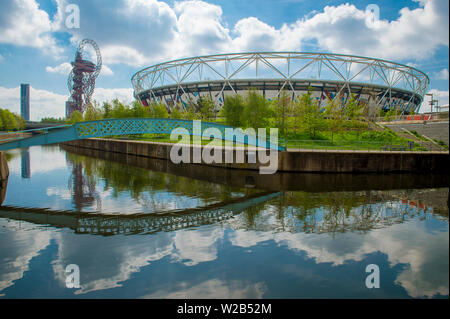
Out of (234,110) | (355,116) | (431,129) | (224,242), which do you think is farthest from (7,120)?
(431,129)

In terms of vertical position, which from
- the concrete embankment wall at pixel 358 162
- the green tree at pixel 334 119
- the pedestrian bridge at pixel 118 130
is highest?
the green tree at pixel 334 119

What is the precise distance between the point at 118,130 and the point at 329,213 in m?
15.7

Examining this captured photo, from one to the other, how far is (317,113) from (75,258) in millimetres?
31643

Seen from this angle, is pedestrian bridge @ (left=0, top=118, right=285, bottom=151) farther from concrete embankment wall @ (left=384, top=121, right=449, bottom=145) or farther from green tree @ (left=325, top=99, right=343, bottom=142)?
concrete embankment wall @ (left=384, top=121, right=449, bottom=145)

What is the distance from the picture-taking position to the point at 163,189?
15.4 m

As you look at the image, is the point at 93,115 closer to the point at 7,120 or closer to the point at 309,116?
the point at 7,120

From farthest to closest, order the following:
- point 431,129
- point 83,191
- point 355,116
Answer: point 355,116, point 431,129, point 83,191

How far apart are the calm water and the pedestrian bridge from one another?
310 centimetres

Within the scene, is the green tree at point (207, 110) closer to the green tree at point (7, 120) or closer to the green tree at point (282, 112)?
the green tree at point (282, 112)

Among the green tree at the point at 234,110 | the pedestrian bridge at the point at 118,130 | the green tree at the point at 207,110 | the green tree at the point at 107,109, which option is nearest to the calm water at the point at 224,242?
the pedestrian bridge at the point at 118,130

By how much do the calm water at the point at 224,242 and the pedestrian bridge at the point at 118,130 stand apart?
3.10m

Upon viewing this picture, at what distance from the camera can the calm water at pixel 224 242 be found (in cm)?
564

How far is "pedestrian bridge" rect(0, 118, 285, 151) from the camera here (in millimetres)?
16172

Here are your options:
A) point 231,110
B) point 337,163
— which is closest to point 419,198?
point 337,163
